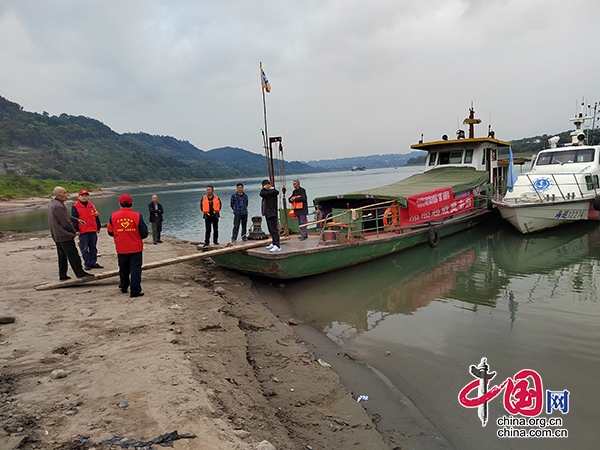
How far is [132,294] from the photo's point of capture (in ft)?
20.3

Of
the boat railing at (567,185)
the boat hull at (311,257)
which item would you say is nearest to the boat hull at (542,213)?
the boat railing at (567,185)

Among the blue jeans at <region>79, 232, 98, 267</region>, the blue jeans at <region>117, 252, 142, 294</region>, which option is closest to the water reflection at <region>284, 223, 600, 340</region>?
the blue jeans at <region>117, 252, 142, 294</region>

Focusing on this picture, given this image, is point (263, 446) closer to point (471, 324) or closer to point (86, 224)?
point (471, 324)

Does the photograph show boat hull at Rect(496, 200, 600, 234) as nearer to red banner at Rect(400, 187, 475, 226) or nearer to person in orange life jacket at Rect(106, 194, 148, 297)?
red banner at Rect(400, 187, 475, 226)

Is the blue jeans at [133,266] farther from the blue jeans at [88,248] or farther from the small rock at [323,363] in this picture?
the small rock at [323,363]

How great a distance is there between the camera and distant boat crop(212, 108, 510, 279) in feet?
27.1

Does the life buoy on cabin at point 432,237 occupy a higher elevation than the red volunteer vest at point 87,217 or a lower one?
lower

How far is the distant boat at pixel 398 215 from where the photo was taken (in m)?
8.27

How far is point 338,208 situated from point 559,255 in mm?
6421

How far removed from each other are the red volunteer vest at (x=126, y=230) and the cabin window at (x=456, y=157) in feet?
41.8

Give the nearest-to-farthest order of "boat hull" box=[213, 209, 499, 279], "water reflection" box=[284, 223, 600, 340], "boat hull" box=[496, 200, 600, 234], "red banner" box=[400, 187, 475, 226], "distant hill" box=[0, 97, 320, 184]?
"water reflection" box=[284, 223, 600, 340] → "boat hull" box=[213, 209, 499, 279] → "red banner" box=[400, 187, 475, 226] → "boat hull" box=[496, 200, 600, 234] → "distant hill" box=[0, 97, 320, 184]

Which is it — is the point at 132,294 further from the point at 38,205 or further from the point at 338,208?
the point at 38,205

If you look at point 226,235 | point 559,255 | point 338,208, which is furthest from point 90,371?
point 226,235

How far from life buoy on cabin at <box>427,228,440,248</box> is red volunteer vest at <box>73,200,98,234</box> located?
8.89m
